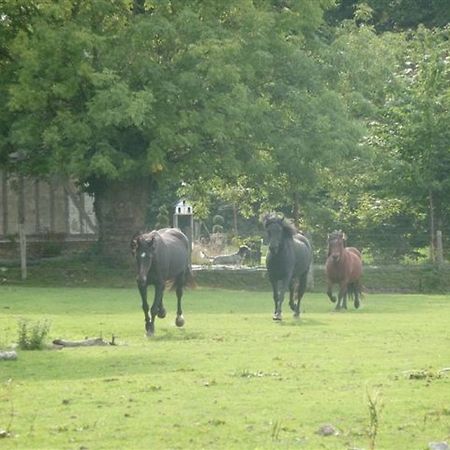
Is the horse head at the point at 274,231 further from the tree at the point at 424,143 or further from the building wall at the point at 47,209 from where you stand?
the building wall at the point at 47,209

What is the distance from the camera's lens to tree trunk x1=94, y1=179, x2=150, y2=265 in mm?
41656

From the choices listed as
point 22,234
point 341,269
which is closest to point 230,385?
point 341,269

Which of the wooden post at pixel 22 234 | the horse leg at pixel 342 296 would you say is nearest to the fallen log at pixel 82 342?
the horse leg at pixel 342 296

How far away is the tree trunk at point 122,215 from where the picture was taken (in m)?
41.7

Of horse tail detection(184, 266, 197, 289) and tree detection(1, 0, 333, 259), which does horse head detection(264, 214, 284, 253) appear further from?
tree detection(1, 0, 333, 259)

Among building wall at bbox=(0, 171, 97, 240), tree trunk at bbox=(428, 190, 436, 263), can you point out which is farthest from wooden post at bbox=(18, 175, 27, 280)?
tree trunk at bbox=(428, 190, 436, 263)

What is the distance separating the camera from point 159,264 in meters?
24.8

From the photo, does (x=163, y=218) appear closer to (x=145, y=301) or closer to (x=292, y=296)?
(x=292, y=296)

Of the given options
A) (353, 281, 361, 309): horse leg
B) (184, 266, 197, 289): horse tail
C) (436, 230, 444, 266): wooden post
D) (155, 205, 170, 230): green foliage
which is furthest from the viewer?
(155, 205, 170, 230): green foliage

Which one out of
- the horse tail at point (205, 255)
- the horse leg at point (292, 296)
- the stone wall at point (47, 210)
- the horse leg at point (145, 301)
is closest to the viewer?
the horse leg at point (145, 301)

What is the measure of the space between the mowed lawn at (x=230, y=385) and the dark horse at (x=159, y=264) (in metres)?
0.46

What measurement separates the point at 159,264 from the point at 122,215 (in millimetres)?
17071

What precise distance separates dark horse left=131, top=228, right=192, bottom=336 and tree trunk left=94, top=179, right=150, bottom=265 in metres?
15.0

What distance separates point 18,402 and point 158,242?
10.4 metres
